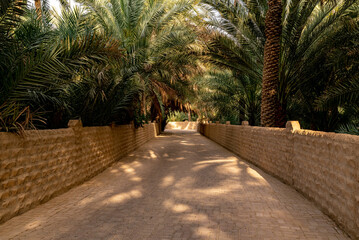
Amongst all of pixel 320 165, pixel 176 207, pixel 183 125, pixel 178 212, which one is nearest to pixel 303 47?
pixel 320 165

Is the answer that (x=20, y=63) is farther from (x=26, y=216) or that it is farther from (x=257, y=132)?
(x=257, y=132)

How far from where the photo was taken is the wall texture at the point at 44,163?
4.46m

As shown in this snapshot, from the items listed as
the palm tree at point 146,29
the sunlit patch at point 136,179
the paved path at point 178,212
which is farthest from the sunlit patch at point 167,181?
the palm tree at point 146,29

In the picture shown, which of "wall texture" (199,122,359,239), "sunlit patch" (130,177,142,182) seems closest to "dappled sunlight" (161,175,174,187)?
"sunlit patch" (130,177,142,182)

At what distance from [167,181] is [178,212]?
Result: 246 cm

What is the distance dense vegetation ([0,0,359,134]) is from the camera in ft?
19.3

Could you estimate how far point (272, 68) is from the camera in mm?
10172

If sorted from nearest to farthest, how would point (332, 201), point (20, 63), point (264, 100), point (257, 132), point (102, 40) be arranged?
point (332, 201), point (20, 63), point (102, 40), point (257, 132), point (264, 100)

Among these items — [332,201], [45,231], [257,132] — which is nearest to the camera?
[45,231]

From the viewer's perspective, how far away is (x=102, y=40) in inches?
271

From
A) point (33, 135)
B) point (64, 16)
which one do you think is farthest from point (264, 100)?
point (33, 135)

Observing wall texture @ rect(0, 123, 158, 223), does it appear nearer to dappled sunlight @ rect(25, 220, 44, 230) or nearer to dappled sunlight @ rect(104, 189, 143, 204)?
dappled sunlight @ rect(25, 220, 44, 230)

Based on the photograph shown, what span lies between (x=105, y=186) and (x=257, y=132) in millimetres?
4965

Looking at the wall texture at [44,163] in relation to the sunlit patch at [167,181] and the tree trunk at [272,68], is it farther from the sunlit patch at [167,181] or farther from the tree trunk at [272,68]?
the tree trunk at [272,68]
